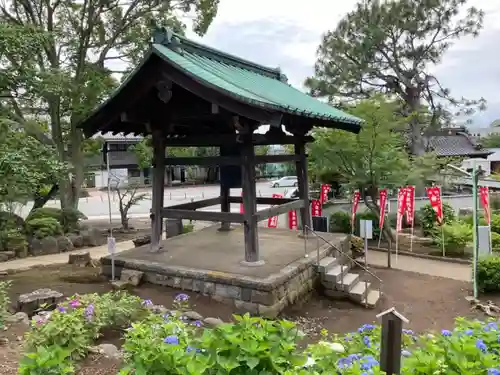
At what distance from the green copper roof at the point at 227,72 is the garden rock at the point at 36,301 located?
4.26 metres

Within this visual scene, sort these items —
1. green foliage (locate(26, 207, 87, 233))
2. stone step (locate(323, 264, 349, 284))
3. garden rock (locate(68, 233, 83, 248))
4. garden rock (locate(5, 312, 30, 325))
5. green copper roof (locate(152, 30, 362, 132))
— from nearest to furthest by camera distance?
garden rock (locate(5, 312, 30, 325)) → green copper roof (locate(152, 30, 362, 132)) → stone step (locate(323, 264, 349, 284)) → garden rock (locate(68, 233, 83, 248)) → green foliage (locate(26, 207, 87, 233))

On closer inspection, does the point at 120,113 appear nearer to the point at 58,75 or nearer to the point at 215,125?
the point at 215,125

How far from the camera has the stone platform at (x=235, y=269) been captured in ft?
21.6

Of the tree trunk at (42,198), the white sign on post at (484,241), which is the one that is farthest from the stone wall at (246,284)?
the tree trunk at (42,198)

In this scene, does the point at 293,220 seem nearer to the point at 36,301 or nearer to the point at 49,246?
the point at 49,246

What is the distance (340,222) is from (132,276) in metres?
9.58

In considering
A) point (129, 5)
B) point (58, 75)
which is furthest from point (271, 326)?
point (129, 5)

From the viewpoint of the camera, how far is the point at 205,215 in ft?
25.3

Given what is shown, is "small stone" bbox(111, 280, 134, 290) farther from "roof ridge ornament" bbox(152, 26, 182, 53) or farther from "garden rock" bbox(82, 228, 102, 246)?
"garden rock" bbox(82, 228, 102, 246)

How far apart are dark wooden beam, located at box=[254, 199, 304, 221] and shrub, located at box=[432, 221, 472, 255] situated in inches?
224

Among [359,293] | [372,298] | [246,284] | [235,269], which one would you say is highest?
[235,269]

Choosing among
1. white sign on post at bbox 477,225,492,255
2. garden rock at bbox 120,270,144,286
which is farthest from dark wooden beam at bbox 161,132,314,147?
white sign on post at bbox 477,225,492,255

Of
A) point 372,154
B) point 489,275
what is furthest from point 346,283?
point 372,154

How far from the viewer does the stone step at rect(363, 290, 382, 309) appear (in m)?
7.42
